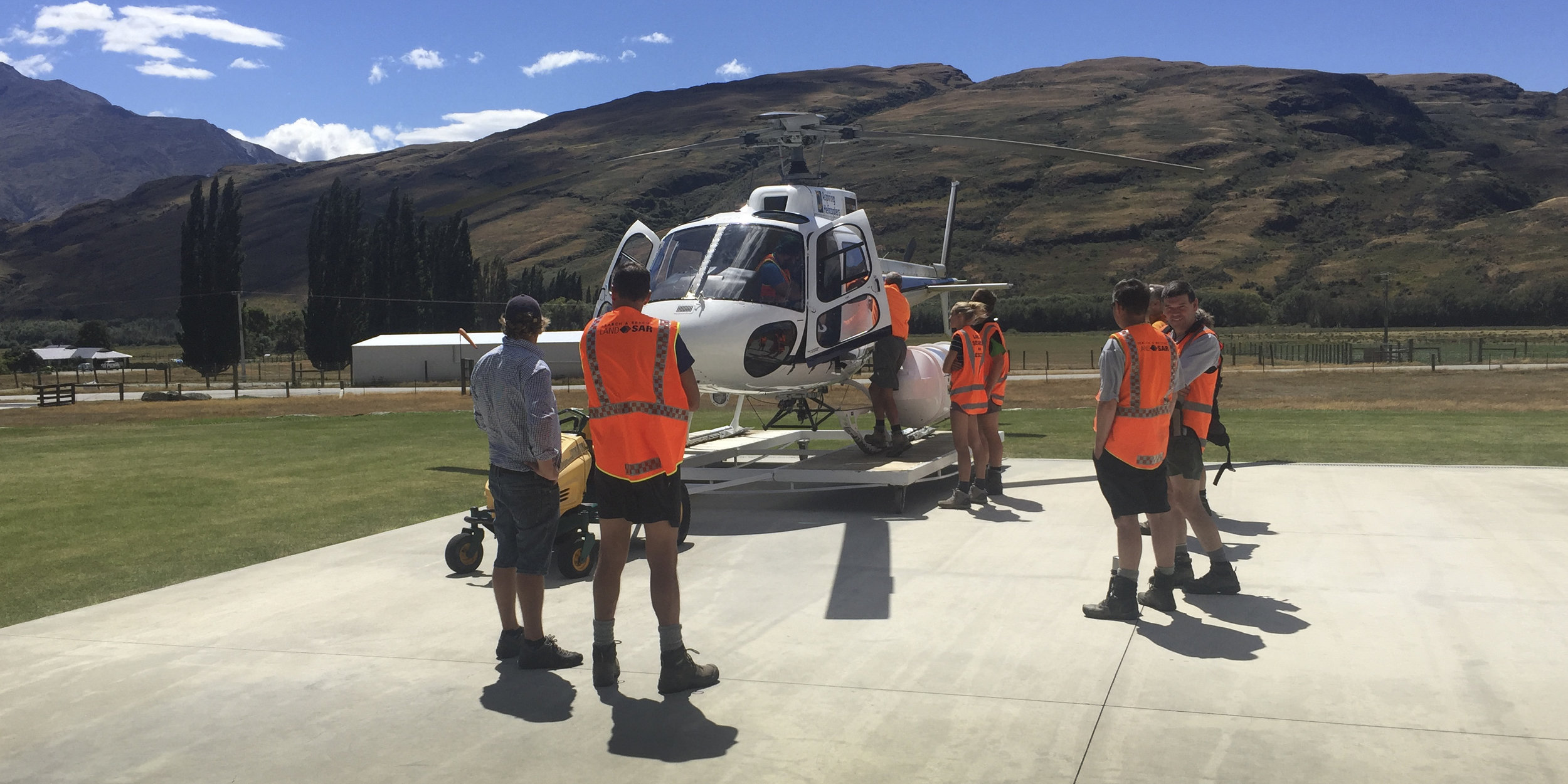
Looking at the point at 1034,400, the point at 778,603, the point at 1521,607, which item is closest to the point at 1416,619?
the point at 1521,607

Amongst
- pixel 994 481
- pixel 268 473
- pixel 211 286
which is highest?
pixel 211 286

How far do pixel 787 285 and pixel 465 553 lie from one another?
160 inches

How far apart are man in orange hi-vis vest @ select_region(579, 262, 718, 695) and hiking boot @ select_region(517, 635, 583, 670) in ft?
1.10

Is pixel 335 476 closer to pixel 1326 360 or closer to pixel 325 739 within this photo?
pixel 325 739

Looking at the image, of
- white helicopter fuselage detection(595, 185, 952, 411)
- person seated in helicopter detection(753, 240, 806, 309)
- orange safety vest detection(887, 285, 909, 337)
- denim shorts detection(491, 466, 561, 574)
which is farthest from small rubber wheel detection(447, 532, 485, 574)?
orange safety vest detection(887, 285, 909, 337)

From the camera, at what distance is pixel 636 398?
4.93 meters

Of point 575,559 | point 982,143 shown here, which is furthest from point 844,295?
point 575,559

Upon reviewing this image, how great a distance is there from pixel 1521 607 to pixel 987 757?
12.7ft

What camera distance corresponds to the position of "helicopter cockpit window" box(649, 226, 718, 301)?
32.1 ft

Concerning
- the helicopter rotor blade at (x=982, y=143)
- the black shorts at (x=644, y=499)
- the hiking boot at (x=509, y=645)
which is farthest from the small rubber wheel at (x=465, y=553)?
the helicopter rotor blade at (x=982, y=143)

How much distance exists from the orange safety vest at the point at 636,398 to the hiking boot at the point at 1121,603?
2.57m

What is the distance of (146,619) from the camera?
20.0 feet

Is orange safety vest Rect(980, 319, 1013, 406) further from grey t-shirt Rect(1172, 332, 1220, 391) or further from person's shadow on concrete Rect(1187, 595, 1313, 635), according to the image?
person's shadow on concrete Rect(1187, 595, 1313, 635)

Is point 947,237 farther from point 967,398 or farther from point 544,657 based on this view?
point 544,657
